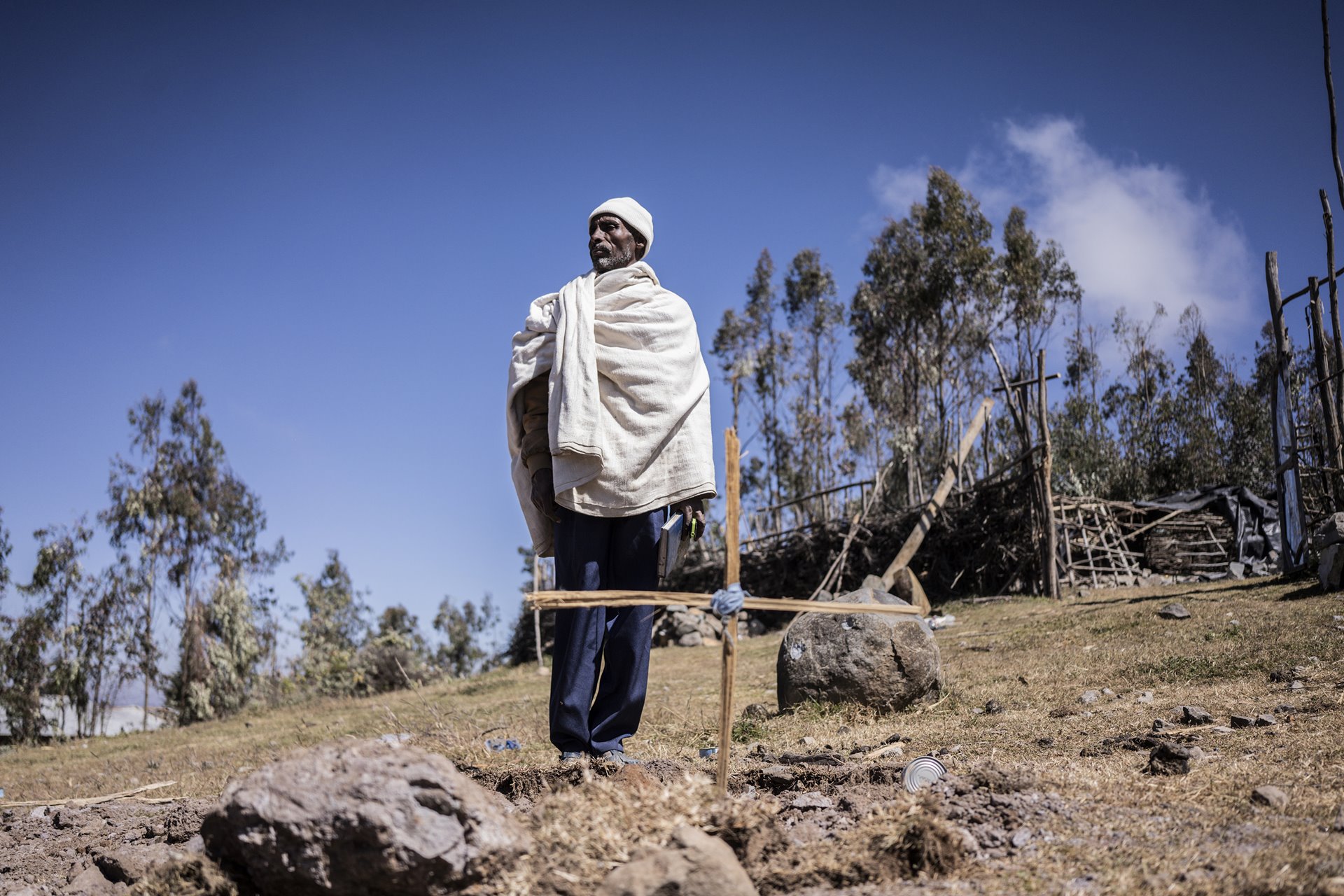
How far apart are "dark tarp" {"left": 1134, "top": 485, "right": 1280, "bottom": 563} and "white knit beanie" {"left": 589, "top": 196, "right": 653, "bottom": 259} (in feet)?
41.7

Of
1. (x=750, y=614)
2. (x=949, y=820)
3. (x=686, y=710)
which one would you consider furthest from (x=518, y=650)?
(x=949, y=820)

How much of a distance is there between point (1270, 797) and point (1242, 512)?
1361 centimetres

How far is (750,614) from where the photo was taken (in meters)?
15.9

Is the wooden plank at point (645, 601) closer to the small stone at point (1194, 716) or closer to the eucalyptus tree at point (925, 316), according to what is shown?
the small stone at point (1194, 716)

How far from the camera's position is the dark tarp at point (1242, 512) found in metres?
14.1

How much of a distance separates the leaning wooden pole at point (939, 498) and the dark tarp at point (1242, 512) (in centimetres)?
348

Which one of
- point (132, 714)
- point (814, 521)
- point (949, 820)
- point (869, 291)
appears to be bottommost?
point (132, 714)

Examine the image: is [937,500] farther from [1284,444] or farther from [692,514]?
[692,514]

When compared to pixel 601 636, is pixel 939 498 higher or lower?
higher

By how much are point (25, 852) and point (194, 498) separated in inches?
552

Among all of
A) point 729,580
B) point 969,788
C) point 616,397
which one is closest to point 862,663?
point 616,397

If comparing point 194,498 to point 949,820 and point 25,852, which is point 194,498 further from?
point 949,820

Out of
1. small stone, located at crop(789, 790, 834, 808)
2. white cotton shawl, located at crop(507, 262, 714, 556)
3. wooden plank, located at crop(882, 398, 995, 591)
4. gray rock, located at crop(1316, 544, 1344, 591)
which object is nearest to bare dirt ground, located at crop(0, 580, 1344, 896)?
small stone, located at crop(789, 790, 834, 808)

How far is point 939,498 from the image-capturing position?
13.2 meters
